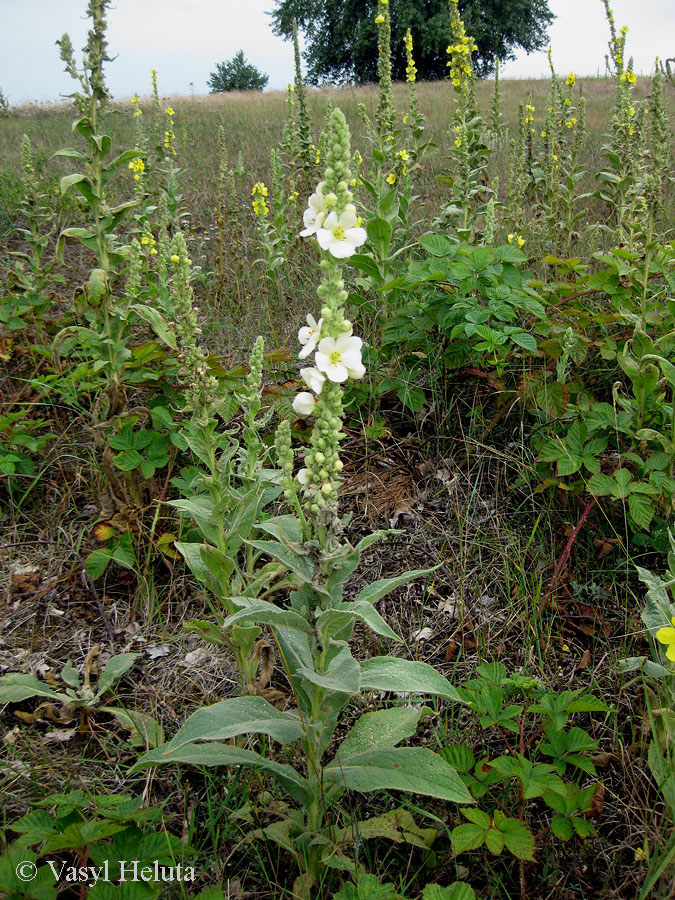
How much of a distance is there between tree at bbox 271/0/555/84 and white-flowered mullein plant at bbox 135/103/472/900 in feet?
121

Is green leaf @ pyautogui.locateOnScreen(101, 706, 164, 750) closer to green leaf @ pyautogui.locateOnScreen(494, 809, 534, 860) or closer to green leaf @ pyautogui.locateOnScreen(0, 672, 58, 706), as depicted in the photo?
green leaf @ pyautogui.locateOnScreen(0, 672, 58, 706)

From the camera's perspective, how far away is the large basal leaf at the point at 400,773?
5.00 ft

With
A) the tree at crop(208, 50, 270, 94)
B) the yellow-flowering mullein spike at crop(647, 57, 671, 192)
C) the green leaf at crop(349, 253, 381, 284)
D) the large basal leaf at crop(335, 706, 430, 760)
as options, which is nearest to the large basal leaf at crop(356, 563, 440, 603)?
the large basal leaf at crop(335, 706, 430, 760)

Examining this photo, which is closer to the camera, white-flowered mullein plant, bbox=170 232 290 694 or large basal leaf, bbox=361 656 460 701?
large basal leaf, bbox=361 656 460 701

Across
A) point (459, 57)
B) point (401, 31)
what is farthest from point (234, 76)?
point (459, 57)

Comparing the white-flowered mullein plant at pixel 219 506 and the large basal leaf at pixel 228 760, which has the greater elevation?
the white-flowered mullein plant at pixel 219 506

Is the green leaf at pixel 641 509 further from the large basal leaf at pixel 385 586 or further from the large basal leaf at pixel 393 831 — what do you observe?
the large basal leaf at pixel 393 831

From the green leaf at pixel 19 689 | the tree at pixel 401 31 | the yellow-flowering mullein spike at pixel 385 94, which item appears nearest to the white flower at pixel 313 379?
the green leaf at pixel 19 689

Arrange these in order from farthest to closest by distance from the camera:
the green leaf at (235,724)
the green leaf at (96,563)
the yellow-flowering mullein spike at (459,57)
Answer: the yellow-flowering mullein spike at (459,57), the green leaf at (96,563), the green leaf at (235,724)

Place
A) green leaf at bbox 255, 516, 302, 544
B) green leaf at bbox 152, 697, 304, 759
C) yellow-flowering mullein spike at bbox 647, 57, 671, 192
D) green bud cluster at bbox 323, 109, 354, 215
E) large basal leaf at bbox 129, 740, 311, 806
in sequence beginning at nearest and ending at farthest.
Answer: green bud cluster at bbox 323, 109, 354, 215
green leaf at bbox 152, 697, 304, 759
large basal leaf at bbox 129, 740, 311, 806
green leaf at bbox 255, 516, 302, 544
yellow-flowering mullein spike at bbox 647, 57, 671, 192

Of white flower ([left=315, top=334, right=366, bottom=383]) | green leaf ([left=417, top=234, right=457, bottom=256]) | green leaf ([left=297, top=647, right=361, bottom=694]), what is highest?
green leaf ([left=417, top=234, right=457, bottom=256])

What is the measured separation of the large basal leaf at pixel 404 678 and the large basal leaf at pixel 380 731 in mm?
133

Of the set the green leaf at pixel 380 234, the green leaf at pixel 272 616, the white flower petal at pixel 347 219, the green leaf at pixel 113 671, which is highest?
the green leaf at pixel 380 234

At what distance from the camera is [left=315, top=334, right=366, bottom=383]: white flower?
1.43m
